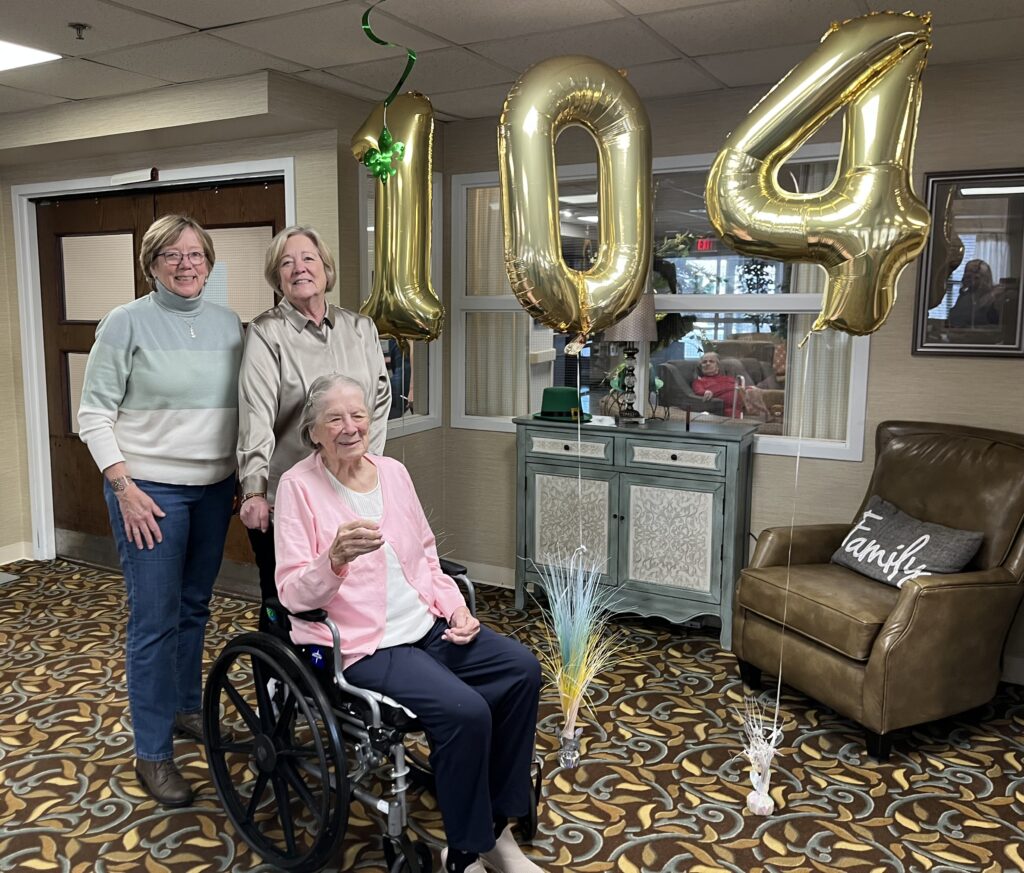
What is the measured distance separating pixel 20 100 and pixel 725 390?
321 cm

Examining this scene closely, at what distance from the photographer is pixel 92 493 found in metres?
4.75

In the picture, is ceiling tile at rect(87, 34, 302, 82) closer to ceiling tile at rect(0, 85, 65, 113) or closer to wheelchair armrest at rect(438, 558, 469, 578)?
ceiling tile at rect(0, 85, 65, 113)

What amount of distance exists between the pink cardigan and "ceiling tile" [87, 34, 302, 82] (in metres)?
1.59

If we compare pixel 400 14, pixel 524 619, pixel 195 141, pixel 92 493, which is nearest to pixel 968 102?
pixel 400 14

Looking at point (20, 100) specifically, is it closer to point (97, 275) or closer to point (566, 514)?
point (97, 275)

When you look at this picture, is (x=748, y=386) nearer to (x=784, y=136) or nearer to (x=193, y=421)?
(x=193, y=421)

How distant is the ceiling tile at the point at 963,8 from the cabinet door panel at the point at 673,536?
1751mm

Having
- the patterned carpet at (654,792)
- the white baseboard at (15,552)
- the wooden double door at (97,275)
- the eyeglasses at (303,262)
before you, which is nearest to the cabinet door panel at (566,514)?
the patterned carpet at (654,792)

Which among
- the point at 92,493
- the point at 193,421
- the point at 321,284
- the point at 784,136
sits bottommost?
the point at 92,493

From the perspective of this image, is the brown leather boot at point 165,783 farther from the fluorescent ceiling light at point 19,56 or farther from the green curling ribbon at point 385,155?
the fluorescent ceiling light at point 19,56

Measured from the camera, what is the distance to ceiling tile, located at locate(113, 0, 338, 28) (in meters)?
2.53

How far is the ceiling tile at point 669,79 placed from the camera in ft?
10.6

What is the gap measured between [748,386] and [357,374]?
194 cm

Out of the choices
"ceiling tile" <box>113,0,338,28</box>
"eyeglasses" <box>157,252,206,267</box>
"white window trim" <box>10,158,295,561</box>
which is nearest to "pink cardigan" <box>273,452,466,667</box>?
"eyeglasses" <box>157,252,206,267</box>
